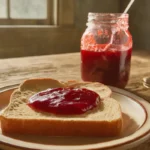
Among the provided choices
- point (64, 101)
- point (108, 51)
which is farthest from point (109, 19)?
point (64, 101)

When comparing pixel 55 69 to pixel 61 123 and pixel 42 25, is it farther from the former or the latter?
pixel 42 25

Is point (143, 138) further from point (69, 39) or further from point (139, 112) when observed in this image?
point (69, 39)

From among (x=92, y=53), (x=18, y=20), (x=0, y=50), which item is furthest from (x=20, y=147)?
(x=18, y=20)

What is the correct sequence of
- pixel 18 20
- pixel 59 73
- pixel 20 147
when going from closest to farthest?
pixel 20 147 < pixel 59 73 < pixel 18 20

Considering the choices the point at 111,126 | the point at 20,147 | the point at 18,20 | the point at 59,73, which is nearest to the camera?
the point at 20,147

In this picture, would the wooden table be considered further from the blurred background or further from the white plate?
the blurred background

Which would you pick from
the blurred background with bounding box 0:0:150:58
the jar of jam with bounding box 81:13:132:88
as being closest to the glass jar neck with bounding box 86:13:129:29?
the jar of jam with bounding box 81:13:132:88

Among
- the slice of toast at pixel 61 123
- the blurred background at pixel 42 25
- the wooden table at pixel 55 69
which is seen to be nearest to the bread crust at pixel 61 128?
the slice of toast at pixel 61 123
